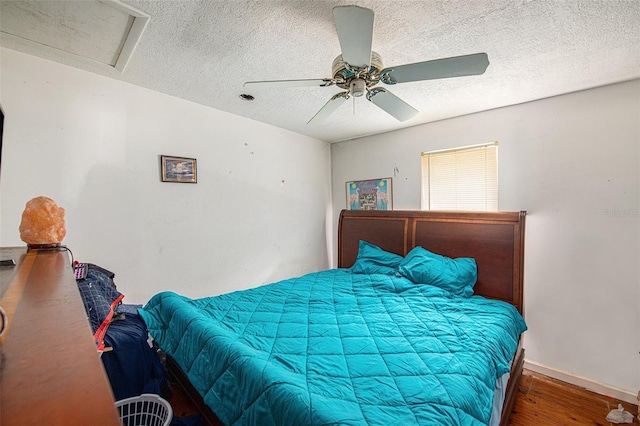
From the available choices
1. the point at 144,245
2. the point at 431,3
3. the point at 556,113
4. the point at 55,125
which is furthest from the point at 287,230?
the point at 556,113

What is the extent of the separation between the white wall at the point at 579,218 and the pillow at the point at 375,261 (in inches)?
47.8

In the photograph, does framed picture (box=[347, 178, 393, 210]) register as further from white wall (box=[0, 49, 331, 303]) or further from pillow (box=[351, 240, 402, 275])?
white wall (box=[0, 49, 331, 303])

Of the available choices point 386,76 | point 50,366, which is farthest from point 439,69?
point 50,366

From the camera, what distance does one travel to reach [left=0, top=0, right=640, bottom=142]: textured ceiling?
53.8 inches

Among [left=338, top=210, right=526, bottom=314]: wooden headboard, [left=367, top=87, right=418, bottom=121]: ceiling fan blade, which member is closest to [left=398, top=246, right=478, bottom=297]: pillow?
[left=338, top=210, right=526, bottom=314]: wooden headboard

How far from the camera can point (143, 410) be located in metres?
1.49

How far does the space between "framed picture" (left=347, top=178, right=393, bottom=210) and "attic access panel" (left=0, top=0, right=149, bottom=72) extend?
9.18ft

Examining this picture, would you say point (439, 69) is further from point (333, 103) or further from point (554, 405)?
point (554, 405)

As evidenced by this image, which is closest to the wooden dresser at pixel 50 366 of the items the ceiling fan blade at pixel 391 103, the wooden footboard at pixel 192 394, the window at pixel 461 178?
the wooden footboard at pixel 192 394

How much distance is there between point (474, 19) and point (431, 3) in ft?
0.98

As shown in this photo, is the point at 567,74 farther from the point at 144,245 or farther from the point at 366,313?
the point at 144,245

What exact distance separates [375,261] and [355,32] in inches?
95.6

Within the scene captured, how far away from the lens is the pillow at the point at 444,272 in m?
2.49

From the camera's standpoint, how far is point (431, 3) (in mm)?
1319
